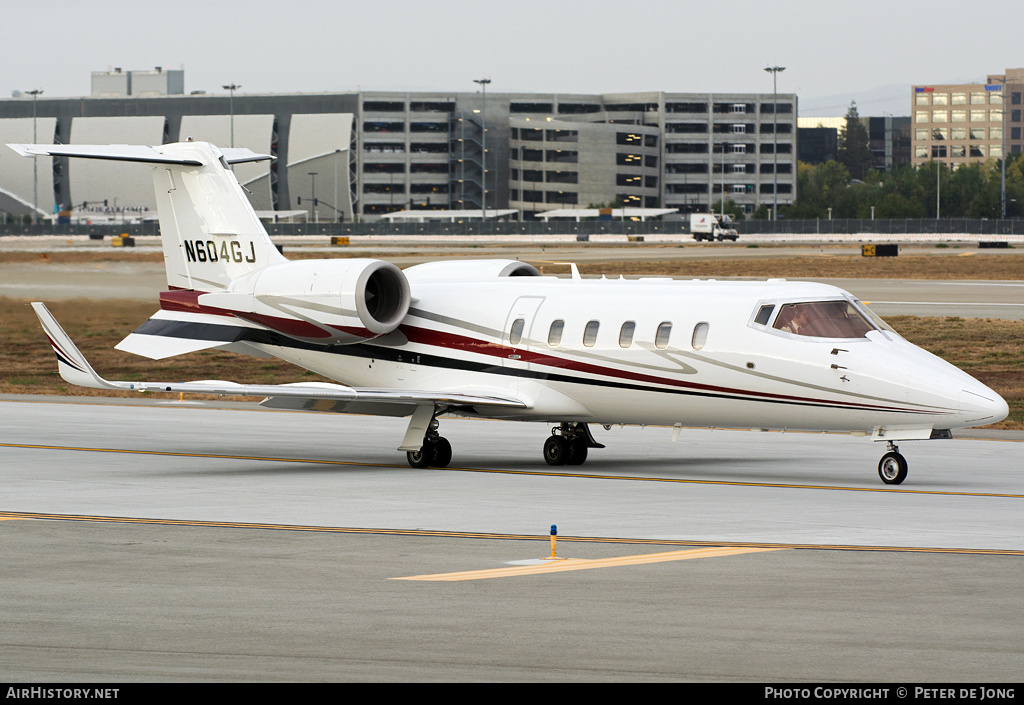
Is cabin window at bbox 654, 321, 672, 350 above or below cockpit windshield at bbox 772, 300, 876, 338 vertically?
below

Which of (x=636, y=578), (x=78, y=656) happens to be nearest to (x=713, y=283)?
(x=636, y=578)

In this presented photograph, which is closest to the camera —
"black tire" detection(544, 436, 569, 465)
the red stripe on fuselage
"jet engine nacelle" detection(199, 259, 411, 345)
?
the red stripe on fuselage

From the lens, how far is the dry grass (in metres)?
37.9

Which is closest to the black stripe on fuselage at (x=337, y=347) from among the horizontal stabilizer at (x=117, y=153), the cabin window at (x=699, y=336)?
the cabin window at (x=699, y=336)

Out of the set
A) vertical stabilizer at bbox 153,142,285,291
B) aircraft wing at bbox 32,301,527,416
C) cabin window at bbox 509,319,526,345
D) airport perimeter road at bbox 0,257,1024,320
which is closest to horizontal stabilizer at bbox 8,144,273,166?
vertical stabilizer at bbox 153,142,285,291

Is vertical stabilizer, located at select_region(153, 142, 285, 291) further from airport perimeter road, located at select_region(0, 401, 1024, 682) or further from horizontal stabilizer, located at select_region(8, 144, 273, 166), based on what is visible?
airport perimeter road, located at select_region(0, 401, 1024, 682)

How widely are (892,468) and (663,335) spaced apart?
4.46 m

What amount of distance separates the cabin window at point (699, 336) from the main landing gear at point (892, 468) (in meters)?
3.54

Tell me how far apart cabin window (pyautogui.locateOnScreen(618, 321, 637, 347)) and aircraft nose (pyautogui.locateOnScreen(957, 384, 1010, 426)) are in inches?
228

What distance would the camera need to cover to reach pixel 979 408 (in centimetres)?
2100

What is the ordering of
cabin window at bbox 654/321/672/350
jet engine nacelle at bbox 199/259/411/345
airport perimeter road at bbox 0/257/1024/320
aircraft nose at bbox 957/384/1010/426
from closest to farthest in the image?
1. aircraft nose at bbox 957/384/1010/426
2. cabin window at bbox 654/321/672/350
3. jet engine nacelle at bbox 199/259/411/345
4. airport perimeter road at bbox 0/257/1024/320

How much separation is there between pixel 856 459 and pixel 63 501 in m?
15.0

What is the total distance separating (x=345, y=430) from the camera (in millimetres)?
32125
